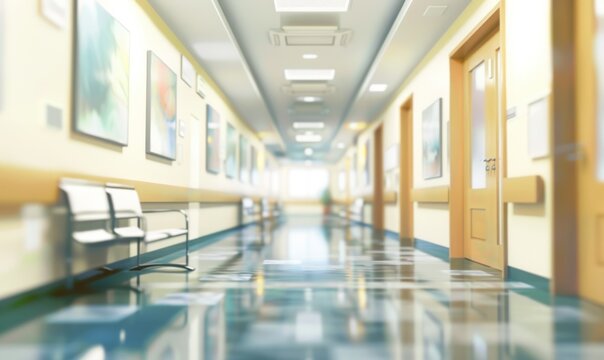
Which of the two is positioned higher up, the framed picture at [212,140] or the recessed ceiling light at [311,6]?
the recessed ceiling light at [311,6]

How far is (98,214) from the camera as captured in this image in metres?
4.06

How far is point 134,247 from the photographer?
17.6 feet

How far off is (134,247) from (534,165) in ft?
13.4

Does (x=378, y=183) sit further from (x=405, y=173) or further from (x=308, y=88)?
(x=308, y=88)

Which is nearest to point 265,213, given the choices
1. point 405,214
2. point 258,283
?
point 405,214

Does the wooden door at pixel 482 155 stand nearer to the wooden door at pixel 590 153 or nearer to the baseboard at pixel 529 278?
the baseboard at pixel 529 278

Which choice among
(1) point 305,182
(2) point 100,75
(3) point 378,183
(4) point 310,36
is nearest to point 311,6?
(4) point 310,36

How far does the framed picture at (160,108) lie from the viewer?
5.62 metres

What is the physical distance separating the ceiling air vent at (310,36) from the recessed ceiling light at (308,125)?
24.0 feet

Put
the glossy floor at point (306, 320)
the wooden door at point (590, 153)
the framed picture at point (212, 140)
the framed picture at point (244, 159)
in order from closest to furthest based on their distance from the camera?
the glossy floor at point (306, 320) < the wooden door at point (590, 153) < the framed picture at point (212, 140) < the framed picture at point (244, 159)

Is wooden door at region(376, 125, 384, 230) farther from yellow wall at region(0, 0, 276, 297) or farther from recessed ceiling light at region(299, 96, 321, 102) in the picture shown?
yellow wall at region(0, 0, 276, 297)

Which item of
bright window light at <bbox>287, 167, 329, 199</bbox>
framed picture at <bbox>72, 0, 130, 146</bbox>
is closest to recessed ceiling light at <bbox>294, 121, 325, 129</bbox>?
framed picture at <bbox>72, 0, 130, 146</bbox>

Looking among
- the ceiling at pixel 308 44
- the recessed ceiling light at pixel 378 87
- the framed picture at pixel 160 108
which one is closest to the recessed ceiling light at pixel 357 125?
the ceiling at pixel 308 44

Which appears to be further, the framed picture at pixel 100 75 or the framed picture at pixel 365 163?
the framed picture at pixel 365 163
